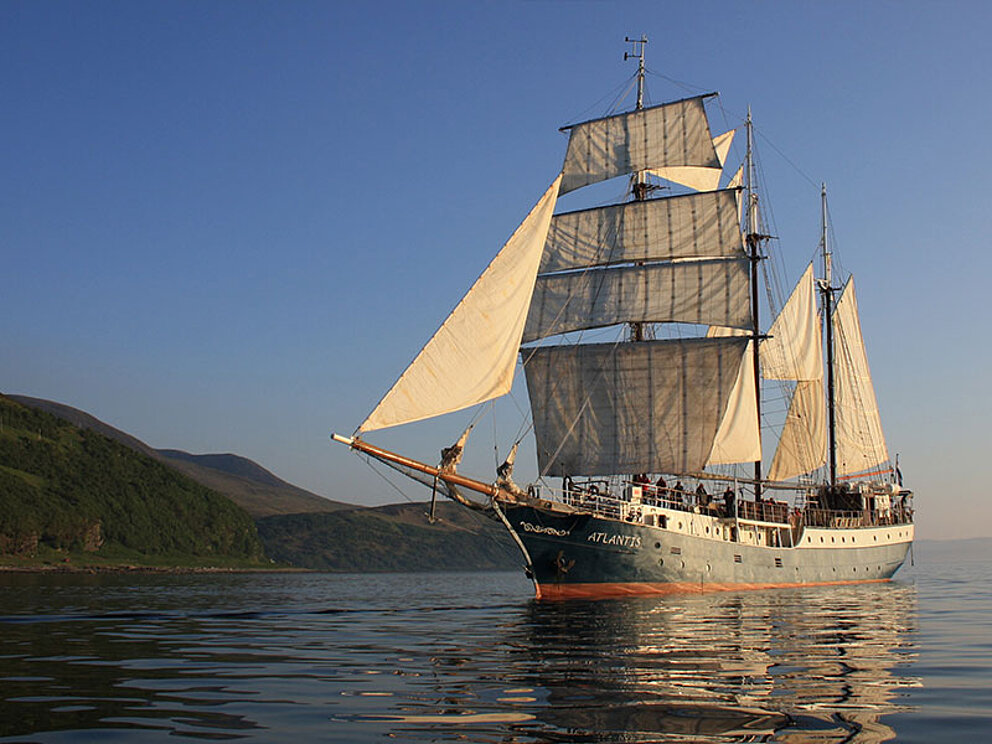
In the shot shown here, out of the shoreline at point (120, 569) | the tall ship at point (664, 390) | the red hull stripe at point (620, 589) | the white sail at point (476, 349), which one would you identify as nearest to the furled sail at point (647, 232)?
the tall ship at point (664, 390)

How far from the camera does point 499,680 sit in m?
15.8

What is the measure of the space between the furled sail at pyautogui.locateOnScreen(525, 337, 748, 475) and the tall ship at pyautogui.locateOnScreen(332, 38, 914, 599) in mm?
111

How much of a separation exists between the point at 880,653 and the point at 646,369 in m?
45.9

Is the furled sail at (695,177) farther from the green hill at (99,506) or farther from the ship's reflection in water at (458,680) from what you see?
the green hill at (99,506)

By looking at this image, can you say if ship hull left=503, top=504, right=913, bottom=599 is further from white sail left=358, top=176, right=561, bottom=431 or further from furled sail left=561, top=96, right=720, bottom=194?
furled sail left=561, top=96, right=720, bottom=194

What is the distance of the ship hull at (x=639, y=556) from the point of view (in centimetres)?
4903

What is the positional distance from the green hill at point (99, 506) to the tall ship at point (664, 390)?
91651 mm

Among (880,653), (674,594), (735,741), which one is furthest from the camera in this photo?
(674,594)

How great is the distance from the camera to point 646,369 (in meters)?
65.6

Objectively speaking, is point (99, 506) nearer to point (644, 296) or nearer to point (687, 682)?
point (644, 296)

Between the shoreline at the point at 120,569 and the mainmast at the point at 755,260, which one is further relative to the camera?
the shoreline at the point at 120,569

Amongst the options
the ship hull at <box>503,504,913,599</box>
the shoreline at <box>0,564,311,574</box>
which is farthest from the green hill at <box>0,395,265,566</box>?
the ship hull at <box>503,504,913,599</box>

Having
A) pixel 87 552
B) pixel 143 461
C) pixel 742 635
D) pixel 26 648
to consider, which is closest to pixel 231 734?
pixel 26 648

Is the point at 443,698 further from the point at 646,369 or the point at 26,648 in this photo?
the point at 646,369
